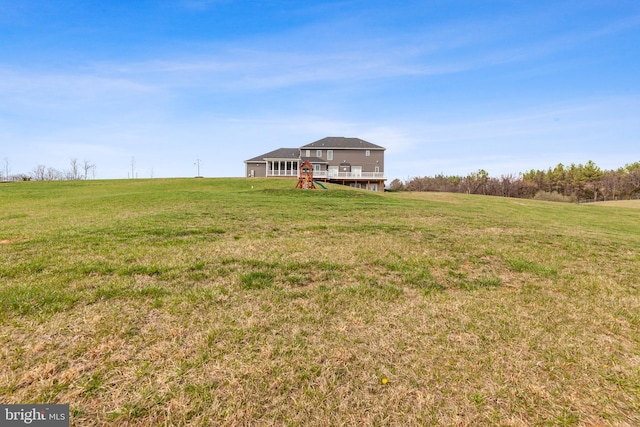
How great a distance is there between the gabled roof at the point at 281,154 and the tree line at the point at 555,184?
34910mm

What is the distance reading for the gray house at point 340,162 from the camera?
46.6 m

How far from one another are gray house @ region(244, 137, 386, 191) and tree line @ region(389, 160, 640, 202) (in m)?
30.3

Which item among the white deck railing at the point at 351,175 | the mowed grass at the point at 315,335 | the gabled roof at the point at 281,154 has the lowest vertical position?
the mowed grass at the point at 315,335

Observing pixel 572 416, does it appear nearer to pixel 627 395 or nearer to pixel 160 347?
pixel 627 395

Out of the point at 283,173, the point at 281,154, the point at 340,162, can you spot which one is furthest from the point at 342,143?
the point at 283,173

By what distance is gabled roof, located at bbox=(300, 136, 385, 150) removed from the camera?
4822cm

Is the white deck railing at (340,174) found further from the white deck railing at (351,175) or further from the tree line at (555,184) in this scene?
the tree line at (555,184)

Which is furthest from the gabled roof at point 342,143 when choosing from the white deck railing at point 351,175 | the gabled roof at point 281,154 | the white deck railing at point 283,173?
the white deck railing at point 283,173

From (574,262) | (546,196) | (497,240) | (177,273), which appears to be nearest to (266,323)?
(177,273)

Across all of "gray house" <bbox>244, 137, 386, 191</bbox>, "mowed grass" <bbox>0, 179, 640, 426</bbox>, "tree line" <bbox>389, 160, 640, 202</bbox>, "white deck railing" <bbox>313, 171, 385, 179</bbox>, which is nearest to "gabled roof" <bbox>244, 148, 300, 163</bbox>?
"gray house" <bbox>244, 137, 386, 191</bbox>

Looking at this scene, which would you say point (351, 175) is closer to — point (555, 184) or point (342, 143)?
point (342, 143)

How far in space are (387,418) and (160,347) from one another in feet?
7.67

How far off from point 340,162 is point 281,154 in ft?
33.4

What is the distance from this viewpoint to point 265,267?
18.5 ft
